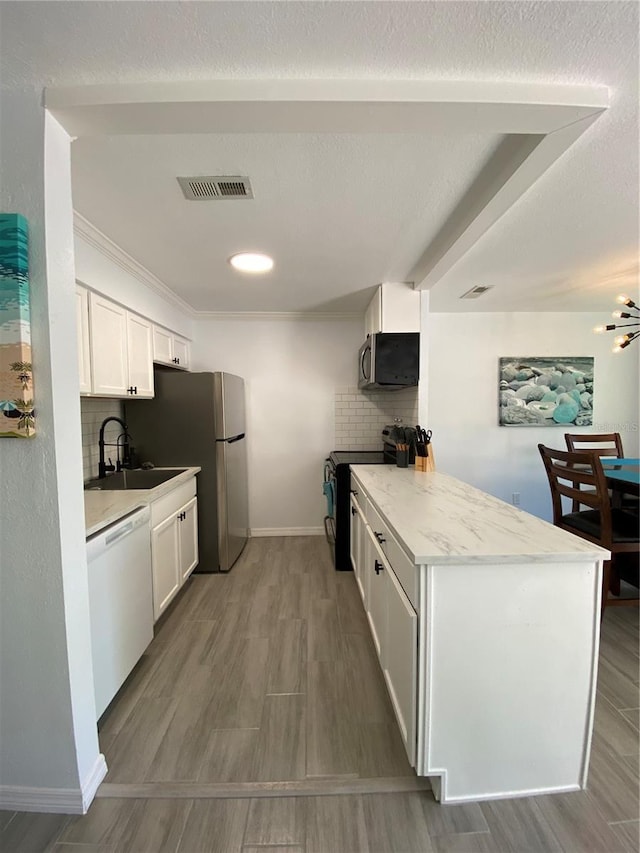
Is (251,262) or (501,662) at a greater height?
(251,262)

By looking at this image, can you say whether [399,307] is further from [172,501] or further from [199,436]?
[172,501]

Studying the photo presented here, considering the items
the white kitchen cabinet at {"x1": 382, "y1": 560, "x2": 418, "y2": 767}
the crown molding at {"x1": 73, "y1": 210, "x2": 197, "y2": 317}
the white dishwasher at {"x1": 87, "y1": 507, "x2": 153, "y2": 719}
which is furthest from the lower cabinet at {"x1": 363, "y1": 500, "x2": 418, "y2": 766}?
the crown molding at {"x1": 73, "y1": 210, "x2": 197, "y2": 317}

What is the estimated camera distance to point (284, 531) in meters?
3.58

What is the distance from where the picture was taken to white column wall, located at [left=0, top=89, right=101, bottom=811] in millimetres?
1011

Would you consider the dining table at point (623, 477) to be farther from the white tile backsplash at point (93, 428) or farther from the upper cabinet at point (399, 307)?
the white tile backsplash at point (93, 428)

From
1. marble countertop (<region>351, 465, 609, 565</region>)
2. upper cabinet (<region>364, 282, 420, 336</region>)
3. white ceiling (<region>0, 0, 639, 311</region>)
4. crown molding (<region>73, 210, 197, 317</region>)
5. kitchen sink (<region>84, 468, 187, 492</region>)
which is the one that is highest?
white ceiling (<region>0, 0, 639, 311</region>)

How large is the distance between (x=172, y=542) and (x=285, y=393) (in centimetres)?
182

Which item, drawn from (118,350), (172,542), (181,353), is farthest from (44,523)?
(181,353)

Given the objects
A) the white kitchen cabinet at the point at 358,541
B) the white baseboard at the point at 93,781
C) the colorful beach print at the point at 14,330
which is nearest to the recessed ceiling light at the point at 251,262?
the colorful beach print at the point at 14,330

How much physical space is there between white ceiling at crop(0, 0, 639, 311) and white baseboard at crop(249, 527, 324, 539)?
7.95 feet

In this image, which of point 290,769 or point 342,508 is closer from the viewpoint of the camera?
point 290,769

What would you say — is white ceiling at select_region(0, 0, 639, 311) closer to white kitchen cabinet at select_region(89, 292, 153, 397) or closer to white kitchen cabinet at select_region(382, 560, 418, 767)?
white kitchen cabinet at select_region(89, 292, 153, 397)

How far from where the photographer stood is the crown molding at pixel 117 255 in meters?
1.70

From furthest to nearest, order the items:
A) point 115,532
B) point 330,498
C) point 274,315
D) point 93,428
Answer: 1. point 274,315
2. point 330,498
3. point 93,428
4. point 115,532
